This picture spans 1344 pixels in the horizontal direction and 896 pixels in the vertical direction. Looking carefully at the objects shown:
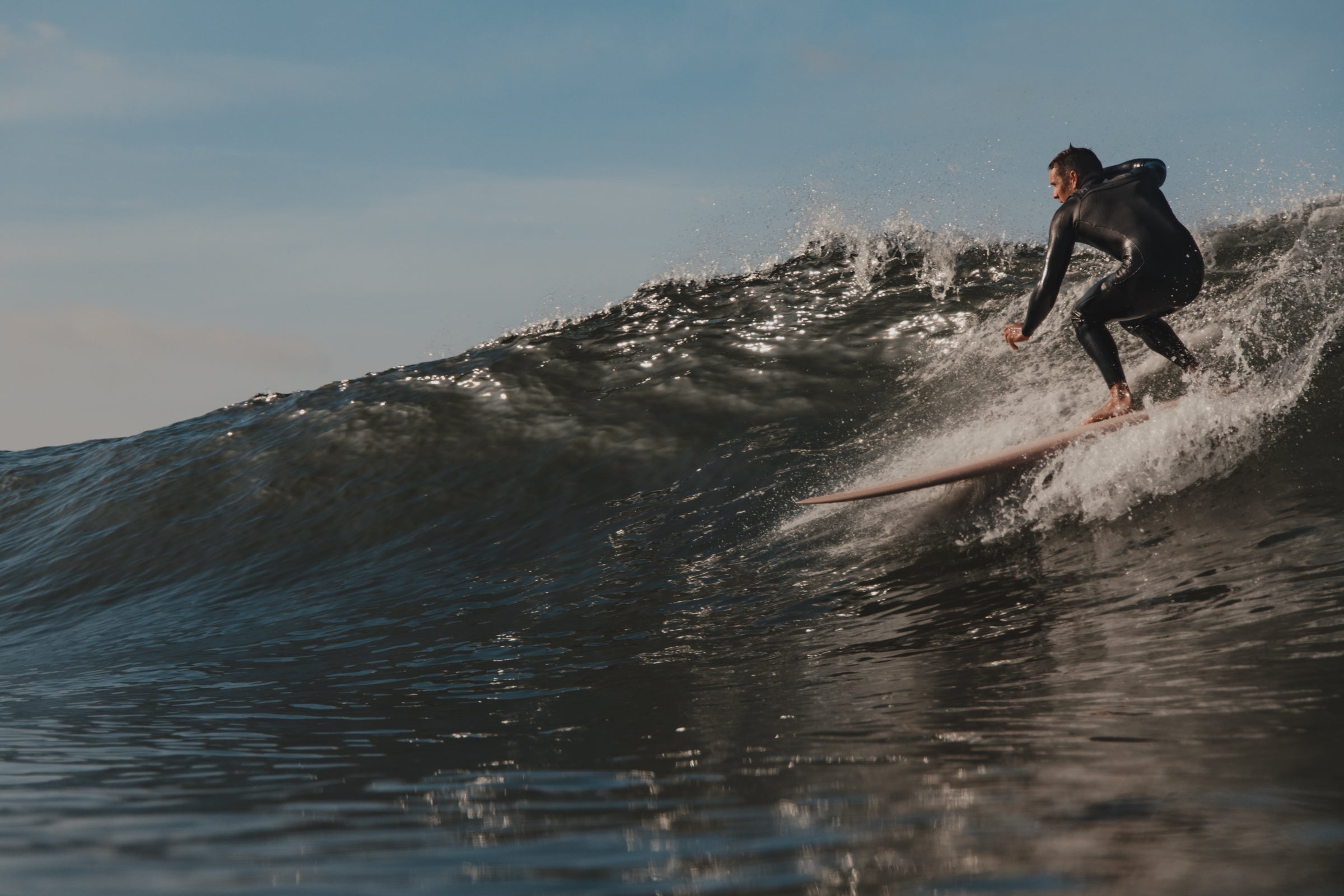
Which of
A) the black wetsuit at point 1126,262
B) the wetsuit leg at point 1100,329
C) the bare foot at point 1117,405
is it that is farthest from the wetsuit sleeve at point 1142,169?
the bare foot at point 1117,405

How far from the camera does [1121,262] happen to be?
5.66 meters

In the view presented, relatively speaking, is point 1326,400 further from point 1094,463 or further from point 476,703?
point 476,703

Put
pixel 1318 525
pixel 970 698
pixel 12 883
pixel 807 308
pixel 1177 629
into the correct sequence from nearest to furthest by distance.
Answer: pixel 12 883 < pixel 970 698 < pixel 1177 629 < pixel 1318 525 < pixel 807 308

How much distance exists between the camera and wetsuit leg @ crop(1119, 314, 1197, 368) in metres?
5.77

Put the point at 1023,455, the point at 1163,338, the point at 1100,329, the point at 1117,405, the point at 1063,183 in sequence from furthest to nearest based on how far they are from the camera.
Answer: the point at 1063,183 → the point at 1163,338 → the point at 1100,329 → the point at 1117,405 → the point at 1023,455

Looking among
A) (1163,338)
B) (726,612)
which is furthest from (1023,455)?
(726,612)

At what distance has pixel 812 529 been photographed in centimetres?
605

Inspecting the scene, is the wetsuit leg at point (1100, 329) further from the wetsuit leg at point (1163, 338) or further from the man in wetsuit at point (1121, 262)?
the wetsuit leg at point (1163, 338)

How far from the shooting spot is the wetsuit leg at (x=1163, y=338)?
5766mm

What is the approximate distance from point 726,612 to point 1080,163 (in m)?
3.42

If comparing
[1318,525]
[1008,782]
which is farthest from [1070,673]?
[1318,525]

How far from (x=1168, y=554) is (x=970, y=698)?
1.98 m

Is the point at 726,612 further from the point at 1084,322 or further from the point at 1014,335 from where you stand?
the point at 1084,322

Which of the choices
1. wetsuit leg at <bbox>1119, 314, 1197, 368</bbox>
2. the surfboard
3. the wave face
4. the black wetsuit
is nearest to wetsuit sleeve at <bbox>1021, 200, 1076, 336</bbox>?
the black wetsuit
